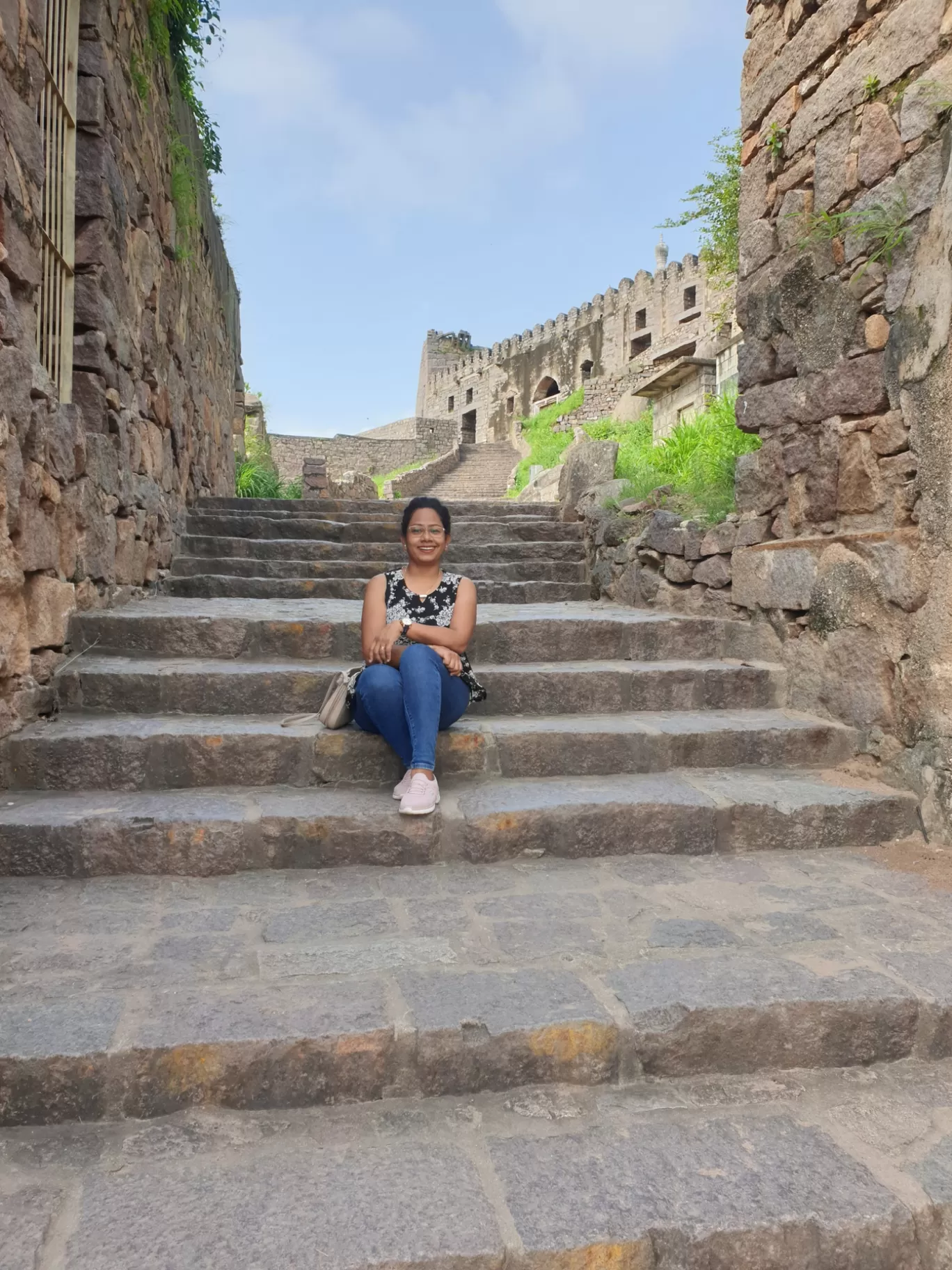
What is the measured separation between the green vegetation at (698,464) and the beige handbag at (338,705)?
2.33 metres

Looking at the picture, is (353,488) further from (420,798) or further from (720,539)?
(420,798)

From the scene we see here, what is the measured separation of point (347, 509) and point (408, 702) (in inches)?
185

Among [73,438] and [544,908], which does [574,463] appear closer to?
[73,438]

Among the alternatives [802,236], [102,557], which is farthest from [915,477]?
[102,557]

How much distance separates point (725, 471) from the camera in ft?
15.2

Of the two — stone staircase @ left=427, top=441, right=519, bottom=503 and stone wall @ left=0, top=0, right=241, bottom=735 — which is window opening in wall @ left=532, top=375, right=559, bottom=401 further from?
stone wall @ left=0, top=0, right=241, bottom=735

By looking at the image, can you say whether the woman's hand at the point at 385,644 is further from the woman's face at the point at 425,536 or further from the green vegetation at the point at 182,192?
the green vegetation at the point at 182,192

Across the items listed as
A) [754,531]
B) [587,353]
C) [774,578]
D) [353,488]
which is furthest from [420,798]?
[587,353]

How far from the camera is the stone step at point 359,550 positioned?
5.60 m

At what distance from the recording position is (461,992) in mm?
1811

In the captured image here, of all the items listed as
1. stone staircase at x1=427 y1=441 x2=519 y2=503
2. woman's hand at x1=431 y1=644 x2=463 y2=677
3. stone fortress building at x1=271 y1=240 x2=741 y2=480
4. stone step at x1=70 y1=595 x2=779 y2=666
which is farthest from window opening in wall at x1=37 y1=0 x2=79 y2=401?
stone fortress building at x1=271 y1=240 x2=741 y2=480

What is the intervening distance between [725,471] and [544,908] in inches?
123

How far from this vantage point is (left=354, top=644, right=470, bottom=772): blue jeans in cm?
269

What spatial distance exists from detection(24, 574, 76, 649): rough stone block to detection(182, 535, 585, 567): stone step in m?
2.27
